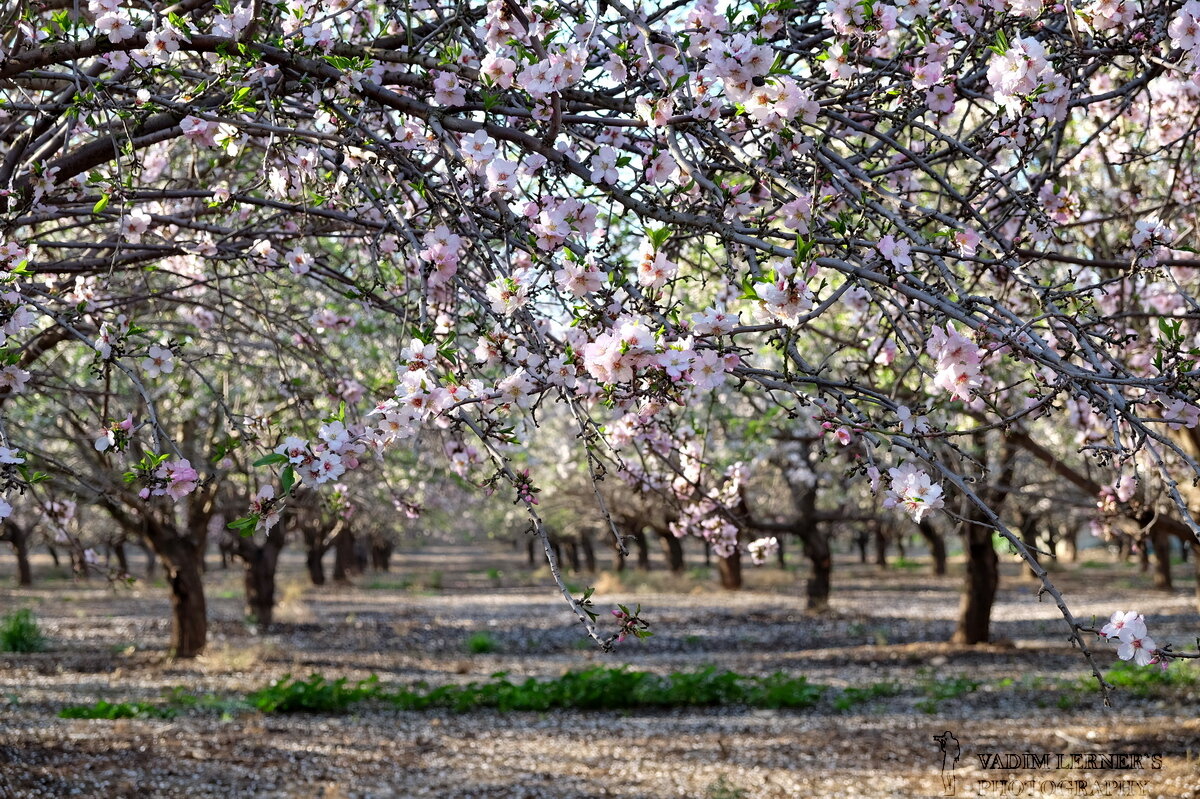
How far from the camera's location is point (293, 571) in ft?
137

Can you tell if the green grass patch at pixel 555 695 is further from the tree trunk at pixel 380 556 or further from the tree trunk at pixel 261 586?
the tree trunk at pixel 380 556

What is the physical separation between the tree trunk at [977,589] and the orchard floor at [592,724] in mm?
436

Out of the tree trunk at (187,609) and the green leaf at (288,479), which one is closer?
the green leaf at (288,479)

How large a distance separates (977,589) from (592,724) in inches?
264

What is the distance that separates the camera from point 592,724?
9.22m

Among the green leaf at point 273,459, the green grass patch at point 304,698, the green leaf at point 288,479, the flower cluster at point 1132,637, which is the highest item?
the green leaf at point 273,459

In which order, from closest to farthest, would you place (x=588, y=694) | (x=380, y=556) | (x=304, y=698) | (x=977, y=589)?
(x=304, y=698) < (x=588, y=694) < (x=977, y=589) < (x=380, y=556)

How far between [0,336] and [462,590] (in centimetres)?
3011

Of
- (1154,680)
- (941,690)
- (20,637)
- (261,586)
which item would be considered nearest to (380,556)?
(261,586)

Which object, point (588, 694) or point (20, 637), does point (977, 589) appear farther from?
point (20, 637)

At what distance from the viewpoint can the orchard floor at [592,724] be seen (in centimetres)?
659

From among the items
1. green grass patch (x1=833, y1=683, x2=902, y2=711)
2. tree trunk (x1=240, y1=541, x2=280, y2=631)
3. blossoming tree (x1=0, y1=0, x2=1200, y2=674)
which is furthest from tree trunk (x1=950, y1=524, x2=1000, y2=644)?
tree trunk (x1=240, y1=541, x2=280, y2=631)

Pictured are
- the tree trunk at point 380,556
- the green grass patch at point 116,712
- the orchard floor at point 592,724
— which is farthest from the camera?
the tree trunk at point 380,556

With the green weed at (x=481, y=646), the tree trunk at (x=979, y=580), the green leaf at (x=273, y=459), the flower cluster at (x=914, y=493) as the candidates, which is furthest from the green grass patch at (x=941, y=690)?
the green leaf at (x=273, y=459)
